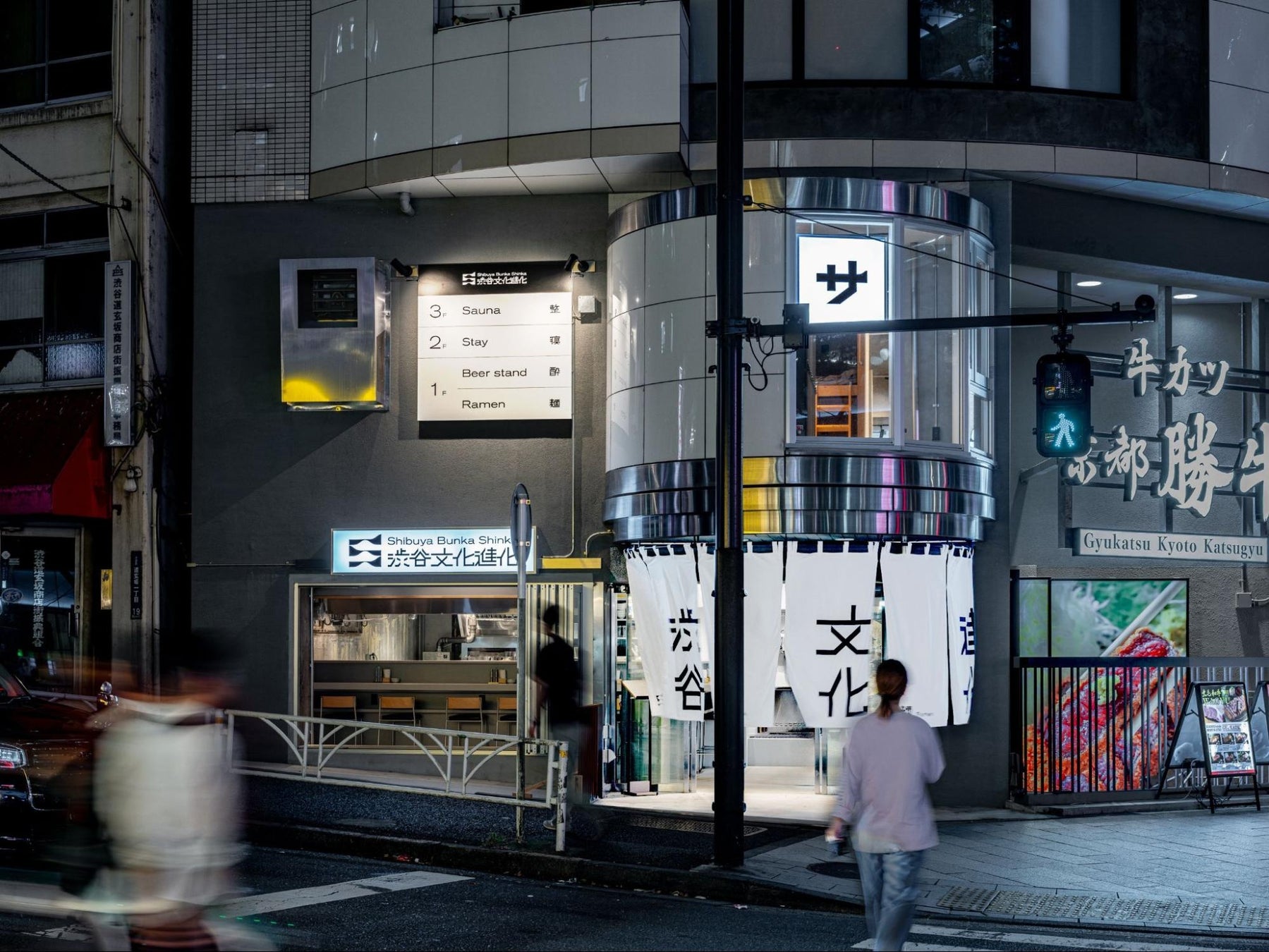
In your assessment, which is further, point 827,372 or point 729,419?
point 827,372

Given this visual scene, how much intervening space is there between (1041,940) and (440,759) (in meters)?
8.61

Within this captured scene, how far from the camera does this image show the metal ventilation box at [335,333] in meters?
17.1

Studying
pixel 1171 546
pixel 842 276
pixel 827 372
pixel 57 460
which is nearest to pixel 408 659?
pixel 57 460

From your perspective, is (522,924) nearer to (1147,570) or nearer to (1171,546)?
(1171,546)

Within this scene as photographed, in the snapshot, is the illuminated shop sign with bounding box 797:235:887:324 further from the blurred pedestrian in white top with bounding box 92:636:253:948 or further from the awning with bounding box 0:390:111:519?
the blurred pedestrian in white top with bounding box 92:636:253:948

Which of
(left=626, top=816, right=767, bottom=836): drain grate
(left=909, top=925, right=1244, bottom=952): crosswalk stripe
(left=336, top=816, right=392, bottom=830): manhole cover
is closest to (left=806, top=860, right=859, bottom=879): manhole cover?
(left=909, top=925, right=1244, bottom=952): crosswalk stripe

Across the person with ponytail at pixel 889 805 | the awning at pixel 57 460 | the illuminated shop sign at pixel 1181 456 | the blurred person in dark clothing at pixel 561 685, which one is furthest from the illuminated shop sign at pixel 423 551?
the person with ponytail at pixel 889 805

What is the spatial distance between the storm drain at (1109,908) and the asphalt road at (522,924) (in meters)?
0.31

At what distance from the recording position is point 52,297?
67.5 feet

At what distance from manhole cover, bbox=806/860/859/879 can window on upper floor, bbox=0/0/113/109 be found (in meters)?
14.7

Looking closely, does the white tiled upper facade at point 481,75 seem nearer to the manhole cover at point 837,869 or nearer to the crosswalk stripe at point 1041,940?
the manhole cover at point 837,869

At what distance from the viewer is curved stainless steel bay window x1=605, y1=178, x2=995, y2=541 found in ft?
48.5

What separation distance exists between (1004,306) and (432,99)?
23.3ft

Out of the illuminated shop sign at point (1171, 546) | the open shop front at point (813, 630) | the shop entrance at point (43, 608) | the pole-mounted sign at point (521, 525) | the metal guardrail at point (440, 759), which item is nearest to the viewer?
the metal guardrail at point (440, 759)
